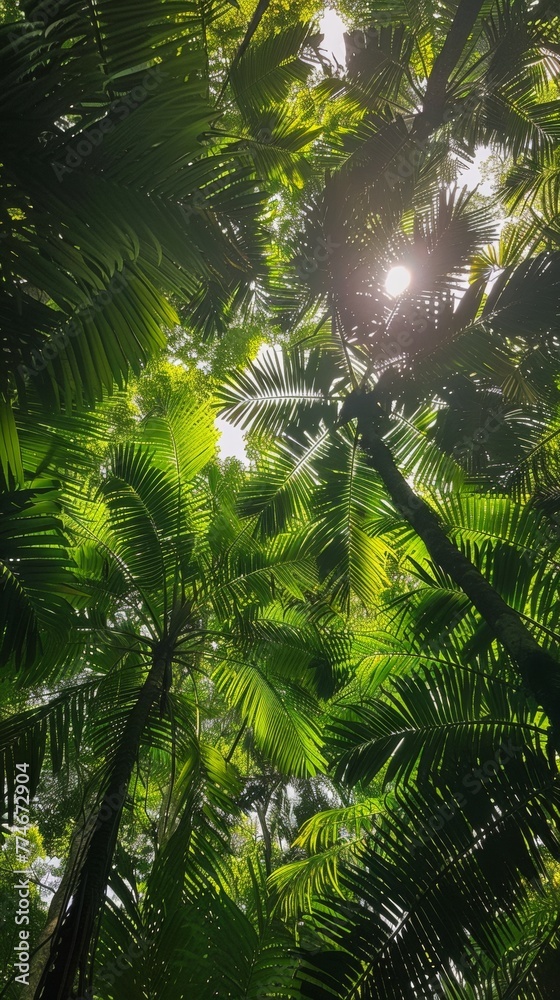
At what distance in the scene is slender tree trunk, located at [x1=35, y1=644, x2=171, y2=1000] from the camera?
2.28 meters

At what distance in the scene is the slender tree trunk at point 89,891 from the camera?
228cm

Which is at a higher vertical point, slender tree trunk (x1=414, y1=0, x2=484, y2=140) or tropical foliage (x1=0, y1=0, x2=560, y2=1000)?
slender tree trunk (x1=414, y1=0, x2=484, y2=140)

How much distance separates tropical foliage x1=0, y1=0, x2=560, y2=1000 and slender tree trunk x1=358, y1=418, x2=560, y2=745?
0.7 inches

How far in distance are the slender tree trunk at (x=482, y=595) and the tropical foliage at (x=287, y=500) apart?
0.7 inches

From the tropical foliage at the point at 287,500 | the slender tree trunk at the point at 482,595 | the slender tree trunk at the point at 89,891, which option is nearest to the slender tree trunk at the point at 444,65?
the tropical foliage at the point at 287,500

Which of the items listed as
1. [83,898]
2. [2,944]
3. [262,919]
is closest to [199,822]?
[262,919]

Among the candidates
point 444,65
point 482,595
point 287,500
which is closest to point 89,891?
point 482,595

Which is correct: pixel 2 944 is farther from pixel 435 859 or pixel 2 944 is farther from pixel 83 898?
pixel 435 859

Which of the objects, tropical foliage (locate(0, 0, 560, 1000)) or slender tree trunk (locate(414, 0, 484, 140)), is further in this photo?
slender tree trunk (locate(414, 0, 484, 140))

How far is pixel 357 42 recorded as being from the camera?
21.5 feet

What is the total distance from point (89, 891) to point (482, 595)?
7.76ft

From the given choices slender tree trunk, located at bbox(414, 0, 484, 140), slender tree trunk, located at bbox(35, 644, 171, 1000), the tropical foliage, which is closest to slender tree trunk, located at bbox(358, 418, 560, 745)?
the tropical foliage

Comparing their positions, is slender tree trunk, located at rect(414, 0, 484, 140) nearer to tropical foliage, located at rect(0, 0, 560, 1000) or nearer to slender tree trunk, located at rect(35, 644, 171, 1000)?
tropical foliage, located at rect(0, 0, 560, 1000)

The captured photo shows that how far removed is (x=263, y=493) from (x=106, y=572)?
156cm
